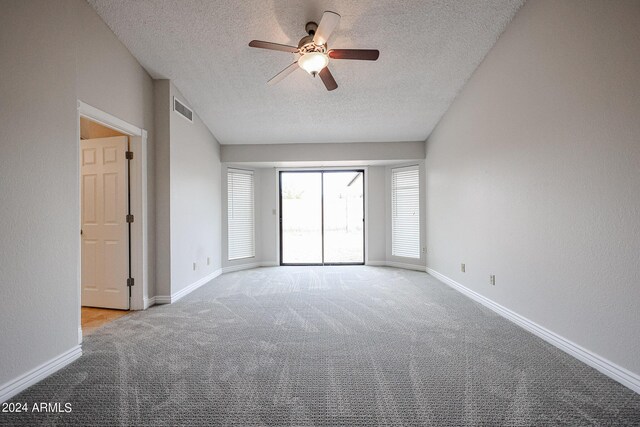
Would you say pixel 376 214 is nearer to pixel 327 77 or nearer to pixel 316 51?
pixel 327 77

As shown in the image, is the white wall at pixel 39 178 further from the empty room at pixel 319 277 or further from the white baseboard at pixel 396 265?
the white baseboard at pixel 396 265

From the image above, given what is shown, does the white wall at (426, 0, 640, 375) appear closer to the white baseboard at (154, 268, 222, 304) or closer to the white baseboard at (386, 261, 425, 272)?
the white baseboard at (386, 261, 425, 272)

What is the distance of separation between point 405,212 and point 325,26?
161 inches

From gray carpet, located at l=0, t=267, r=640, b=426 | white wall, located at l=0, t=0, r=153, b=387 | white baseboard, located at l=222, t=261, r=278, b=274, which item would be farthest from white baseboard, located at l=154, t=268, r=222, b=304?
white wall, located at l=0, t=0, r=153, b=387

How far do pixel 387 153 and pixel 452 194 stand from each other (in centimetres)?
165

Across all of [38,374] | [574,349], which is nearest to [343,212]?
[574,349]

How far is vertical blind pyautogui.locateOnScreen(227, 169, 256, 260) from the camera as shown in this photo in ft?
18.1

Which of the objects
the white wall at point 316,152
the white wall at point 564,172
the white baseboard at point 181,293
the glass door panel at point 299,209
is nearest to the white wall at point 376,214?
the white wall at point 316,152

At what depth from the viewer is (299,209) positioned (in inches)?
252

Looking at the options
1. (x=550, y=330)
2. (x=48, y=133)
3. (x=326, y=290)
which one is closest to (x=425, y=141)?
(x=326, y=290)

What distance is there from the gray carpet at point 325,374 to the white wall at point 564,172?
44 centimetres

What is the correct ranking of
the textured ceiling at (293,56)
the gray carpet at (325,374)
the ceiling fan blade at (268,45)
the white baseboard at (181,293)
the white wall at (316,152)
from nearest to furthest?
the gray carpet at (325,374), the ceiling fan blade at (268,45), the textured ceiling at (293,56), the white baseboard at (181,293), the white wall at (316,152)

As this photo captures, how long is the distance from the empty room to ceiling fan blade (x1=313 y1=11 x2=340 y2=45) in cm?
2

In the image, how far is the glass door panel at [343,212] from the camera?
6133 millimetres
